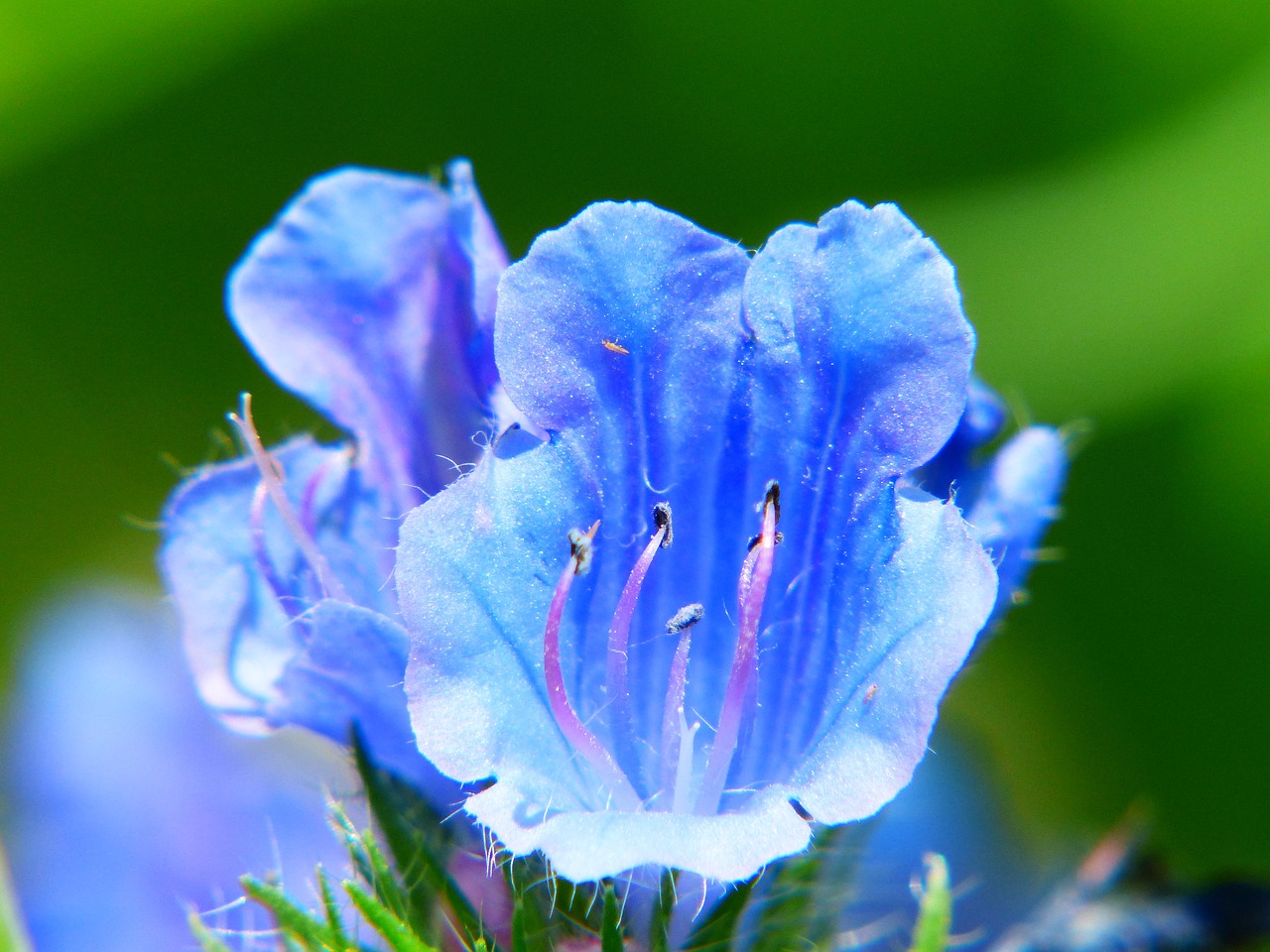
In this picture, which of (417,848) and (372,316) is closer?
(417,848)

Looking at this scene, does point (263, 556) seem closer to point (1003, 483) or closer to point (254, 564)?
point (254, 564)

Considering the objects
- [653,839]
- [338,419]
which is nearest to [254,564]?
[338,419]

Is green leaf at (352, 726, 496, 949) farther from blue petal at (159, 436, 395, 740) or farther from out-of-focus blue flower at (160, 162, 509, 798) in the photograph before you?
blue petal at (159, 436, 395, 740)

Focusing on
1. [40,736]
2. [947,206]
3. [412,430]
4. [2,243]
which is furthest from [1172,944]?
[2,243]

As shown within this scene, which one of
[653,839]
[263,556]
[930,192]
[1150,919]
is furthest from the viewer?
[930,192]

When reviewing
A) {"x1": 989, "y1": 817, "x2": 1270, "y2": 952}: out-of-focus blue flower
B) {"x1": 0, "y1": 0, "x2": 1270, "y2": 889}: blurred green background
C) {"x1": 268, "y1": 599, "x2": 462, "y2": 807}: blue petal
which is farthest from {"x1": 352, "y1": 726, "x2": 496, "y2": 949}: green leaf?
{"x1": 0, "y1": 0, "x2": 1270, "y2": 889}: blurred green background

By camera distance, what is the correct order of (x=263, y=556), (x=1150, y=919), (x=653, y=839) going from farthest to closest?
(x=1150, y=919)
(x=263, y=556)
(x=653, y=839)

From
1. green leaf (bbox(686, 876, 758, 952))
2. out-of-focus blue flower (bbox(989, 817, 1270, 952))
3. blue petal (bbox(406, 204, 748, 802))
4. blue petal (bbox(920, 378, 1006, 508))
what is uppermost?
blue petal (bbox(406, 204, 748, 802))
